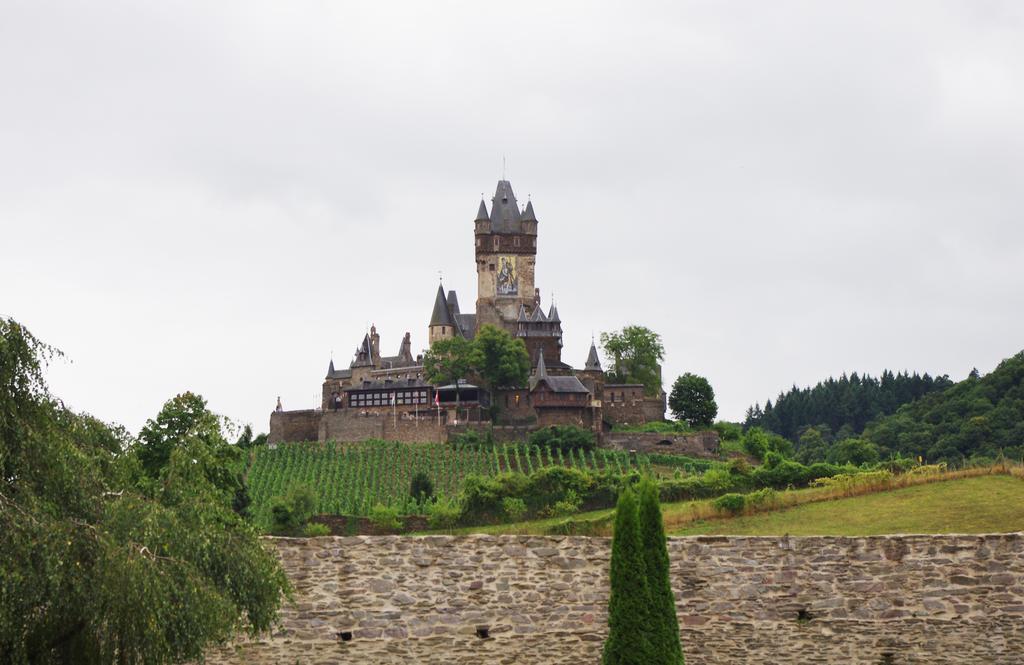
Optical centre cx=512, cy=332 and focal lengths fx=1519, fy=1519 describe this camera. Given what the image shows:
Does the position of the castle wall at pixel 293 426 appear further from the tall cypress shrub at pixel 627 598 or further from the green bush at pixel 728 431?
the tall cypress shrub at pixel 627 598

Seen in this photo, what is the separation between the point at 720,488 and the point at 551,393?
4680 centimetres

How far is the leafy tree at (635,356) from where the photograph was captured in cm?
10562

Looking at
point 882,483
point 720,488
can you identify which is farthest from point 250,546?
point 720,488

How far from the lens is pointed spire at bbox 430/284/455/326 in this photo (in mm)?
113562

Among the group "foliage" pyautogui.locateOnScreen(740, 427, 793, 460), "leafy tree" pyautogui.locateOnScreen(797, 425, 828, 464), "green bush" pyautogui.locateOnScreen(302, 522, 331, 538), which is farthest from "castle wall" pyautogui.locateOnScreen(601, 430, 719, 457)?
"green bush" pyautogui.locateOnScreen(302, 522, 331, 538)

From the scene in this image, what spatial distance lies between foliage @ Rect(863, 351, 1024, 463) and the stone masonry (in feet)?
215

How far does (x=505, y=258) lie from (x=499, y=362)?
21.0 m

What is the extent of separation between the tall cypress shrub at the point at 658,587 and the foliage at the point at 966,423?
67464 millimetres

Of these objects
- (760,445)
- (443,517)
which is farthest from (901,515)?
(760,445)

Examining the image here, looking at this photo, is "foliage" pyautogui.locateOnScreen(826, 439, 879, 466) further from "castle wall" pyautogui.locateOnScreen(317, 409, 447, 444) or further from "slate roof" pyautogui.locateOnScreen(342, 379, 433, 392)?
"slate roof" pyautogui.locateOnScreen(342, 379, 433, 392)

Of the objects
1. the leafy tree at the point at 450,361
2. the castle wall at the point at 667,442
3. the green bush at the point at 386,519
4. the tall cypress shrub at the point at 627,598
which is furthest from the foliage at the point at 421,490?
the tall cypress shrub at the point at 627,598

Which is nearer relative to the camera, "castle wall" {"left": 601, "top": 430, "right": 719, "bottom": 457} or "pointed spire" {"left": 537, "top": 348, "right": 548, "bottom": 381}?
"castle wall" {"left": 601, "top": 430, "right": 719, "bottom": 457}

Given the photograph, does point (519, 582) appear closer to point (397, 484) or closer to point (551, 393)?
point (397, 484)

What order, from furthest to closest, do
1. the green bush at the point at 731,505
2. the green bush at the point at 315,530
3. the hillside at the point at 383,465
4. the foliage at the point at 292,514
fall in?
the hillside at the point at 383,465, the foliage at the point at 292,514, the green bush at the point at 315,530, the green bush at the point at 731,505
